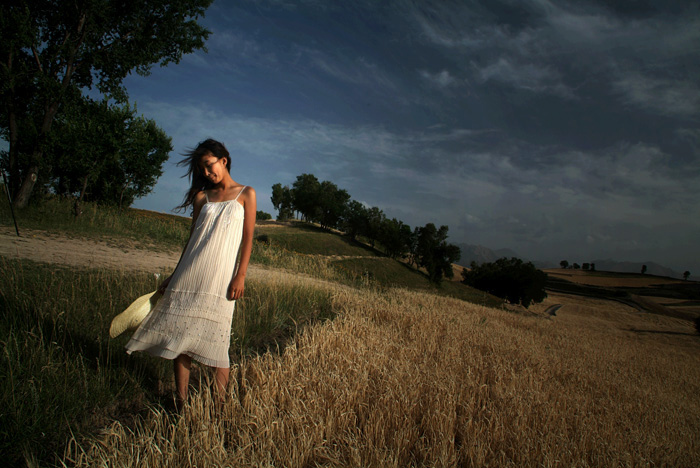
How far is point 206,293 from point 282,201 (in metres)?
103

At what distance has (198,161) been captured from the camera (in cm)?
301

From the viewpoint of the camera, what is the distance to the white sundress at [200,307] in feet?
8.57

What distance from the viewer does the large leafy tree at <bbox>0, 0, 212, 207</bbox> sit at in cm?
1458

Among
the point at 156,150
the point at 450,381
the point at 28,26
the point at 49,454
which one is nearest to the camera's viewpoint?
the point at 49,454

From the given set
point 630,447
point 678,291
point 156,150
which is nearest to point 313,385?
point 630,447

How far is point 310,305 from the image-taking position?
6609 millimetres

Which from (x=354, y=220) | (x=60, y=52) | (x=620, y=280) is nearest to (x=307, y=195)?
(x=354, y=220)

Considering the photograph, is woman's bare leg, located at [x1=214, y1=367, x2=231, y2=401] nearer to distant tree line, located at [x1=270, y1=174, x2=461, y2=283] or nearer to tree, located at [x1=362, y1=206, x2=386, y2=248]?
distant tree line, located at [x1=270, y1=174, x2=461, y2=283]

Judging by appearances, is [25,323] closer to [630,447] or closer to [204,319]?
[204,319]

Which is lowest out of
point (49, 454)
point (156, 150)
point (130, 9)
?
point (49, 454)

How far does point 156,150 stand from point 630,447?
36.3m

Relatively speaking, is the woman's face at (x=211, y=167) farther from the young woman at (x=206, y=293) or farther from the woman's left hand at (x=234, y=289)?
the woman's left hand at (x=234, y=289)

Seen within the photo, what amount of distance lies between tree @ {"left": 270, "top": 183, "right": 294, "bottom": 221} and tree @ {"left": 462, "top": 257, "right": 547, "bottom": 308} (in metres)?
61.5

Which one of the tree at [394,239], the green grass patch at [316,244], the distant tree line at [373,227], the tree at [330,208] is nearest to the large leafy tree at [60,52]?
the green grass patch at [316,244]
